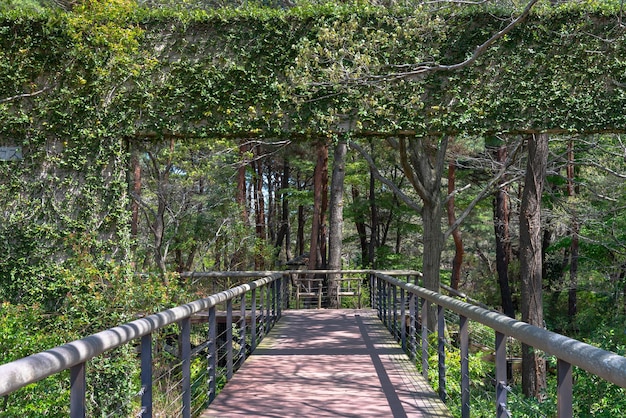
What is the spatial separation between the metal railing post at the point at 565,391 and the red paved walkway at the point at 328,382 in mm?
2495

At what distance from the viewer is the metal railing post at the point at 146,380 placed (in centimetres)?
347

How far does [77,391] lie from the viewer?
2.47 metres

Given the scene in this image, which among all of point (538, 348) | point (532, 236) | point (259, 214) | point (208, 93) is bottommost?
point (538, 348)

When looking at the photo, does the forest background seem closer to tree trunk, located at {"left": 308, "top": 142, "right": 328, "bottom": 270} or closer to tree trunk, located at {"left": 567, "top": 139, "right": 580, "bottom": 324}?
tree trunk, located at {"left": 567, "top": 139, "right": 580, "bottom": 324}

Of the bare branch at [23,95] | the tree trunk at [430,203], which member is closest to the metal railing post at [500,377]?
the bare branch at [23,95]

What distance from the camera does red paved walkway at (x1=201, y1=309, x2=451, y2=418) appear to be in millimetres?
5094

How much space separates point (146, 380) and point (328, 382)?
3.06m

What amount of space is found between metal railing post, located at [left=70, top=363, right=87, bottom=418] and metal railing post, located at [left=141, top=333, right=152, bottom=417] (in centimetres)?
100

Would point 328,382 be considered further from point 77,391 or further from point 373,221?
point 373,221

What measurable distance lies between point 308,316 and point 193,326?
4563mm

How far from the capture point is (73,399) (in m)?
2.45

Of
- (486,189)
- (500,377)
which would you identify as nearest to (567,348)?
(500,377)

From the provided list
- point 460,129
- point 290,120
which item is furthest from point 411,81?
point 290,120

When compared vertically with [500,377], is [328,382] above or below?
below
